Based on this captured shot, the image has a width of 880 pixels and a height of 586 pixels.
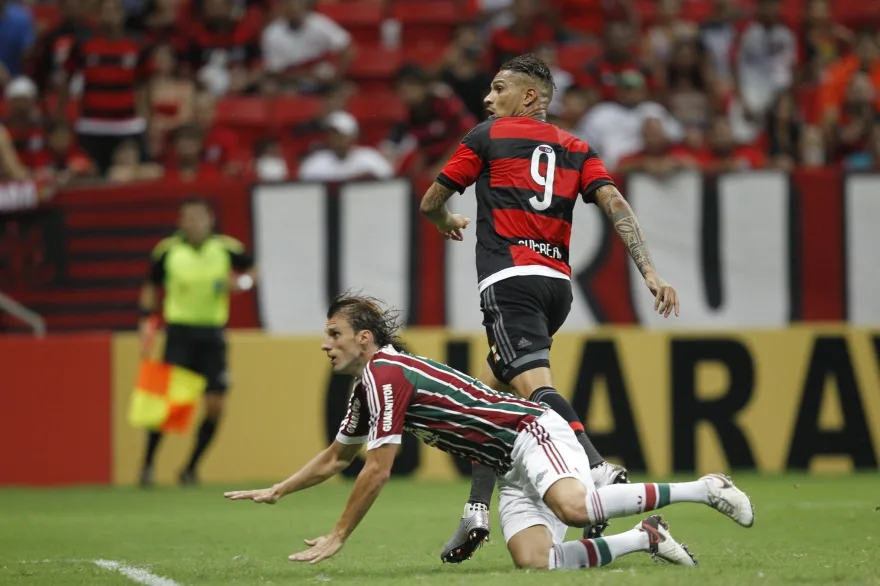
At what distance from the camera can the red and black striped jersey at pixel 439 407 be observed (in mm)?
6004

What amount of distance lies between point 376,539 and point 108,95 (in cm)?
792

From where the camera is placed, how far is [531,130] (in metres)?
6.88

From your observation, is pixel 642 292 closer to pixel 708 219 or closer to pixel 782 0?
pixel 708 219

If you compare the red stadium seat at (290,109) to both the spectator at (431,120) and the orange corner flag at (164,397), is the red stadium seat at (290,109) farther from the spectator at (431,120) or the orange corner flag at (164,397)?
the orange corner flag at (164,397)

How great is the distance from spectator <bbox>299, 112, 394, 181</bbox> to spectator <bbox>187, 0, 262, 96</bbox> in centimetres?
198

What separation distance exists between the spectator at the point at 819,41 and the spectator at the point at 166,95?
22.2ft

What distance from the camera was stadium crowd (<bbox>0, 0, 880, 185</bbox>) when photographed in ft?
47.5

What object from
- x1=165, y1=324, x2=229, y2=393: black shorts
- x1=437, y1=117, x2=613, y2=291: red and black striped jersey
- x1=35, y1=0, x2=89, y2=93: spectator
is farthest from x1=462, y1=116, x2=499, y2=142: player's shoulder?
x1=35, y1=0, x2=89, y2=93: spectator

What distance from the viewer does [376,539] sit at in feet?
26.8

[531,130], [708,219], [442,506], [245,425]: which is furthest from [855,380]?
[531,130]

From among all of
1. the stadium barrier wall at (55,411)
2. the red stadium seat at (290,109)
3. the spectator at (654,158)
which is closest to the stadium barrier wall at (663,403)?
the stadium barrier wall at (55,411)

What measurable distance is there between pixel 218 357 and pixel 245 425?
2.28 ft

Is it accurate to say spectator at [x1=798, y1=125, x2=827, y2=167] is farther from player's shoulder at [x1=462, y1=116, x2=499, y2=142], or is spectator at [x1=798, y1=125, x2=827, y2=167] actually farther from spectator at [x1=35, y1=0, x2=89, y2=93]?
player's shoulder at [x1=462, y1=116, x2=499, y2=142]

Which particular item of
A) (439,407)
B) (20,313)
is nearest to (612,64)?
(20,313)
